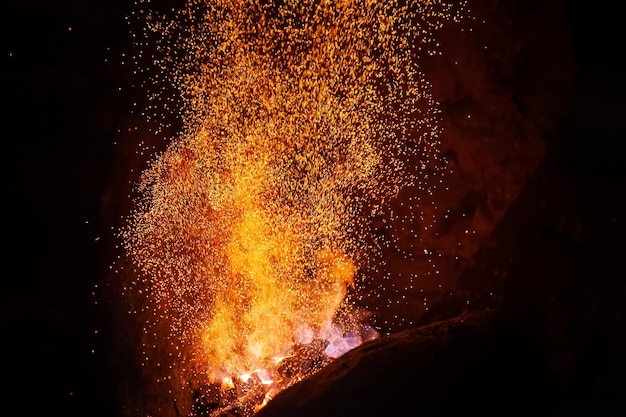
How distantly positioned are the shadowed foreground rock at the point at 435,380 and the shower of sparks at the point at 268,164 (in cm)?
235

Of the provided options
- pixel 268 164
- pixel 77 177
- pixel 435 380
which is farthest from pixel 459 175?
pixel 77 177

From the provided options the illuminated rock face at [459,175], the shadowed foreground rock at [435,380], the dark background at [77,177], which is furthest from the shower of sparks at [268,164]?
the shadowed foreground rock at [435,380]

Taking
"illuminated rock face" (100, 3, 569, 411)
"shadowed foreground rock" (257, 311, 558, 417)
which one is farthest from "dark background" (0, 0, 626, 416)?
"shadowed foreground rock" (257, 311, 558, 417)

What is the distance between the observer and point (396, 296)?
530 cm

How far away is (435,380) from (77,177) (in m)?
3.14

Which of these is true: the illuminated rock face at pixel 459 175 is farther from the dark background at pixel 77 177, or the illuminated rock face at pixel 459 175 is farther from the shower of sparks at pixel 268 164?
the dark background at pixel 77 177

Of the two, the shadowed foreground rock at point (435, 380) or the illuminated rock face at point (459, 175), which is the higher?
the illuminated rock face at point (459, 175)

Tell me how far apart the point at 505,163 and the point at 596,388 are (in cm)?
214

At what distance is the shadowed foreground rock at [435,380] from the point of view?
2.50m

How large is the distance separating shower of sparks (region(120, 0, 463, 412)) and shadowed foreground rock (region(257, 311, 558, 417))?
2348 millimetres

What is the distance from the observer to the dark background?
3912 millimetres

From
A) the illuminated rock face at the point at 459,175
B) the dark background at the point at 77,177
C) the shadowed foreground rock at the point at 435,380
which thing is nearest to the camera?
the shadowed foreground rock at the point at 435,380

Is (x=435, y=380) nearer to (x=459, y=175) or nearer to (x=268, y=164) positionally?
(x=459, y=175)

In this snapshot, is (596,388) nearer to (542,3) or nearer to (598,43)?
(598,43)
